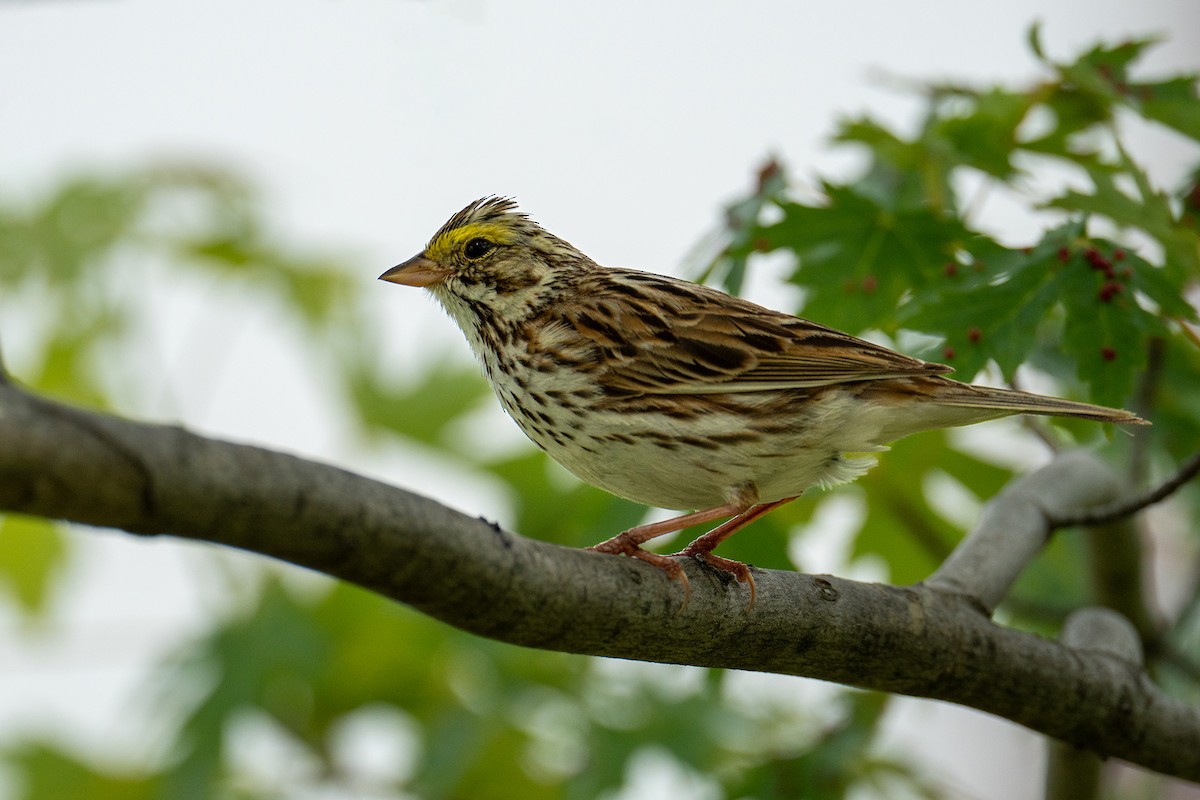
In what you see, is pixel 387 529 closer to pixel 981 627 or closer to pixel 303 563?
pixel 303 563

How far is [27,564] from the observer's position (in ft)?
19.7

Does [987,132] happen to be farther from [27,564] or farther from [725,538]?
[27,564]

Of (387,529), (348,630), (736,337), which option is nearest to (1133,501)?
(736,337)

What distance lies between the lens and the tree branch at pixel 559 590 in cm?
150

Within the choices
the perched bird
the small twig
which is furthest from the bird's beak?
the small twig

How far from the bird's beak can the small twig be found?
1942 mm

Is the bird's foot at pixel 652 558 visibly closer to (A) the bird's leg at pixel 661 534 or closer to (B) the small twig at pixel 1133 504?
(A) the bird's leg at pixel 661 534

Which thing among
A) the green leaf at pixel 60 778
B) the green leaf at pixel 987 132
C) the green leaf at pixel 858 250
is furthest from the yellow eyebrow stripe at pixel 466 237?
the green leaf at pixel 60 778

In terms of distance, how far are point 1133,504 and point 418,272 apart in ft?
6.98

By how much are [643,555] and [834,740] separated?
1898mm

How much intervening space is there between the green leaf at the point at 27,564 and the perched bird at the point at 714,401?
364 cm

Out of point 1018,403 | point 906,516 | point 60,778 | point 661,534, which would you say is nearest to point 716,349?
point 661,534

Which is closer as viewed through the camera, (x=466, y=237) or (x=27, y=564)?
(x=466, y=237)

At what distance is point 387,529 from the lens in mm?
1704
